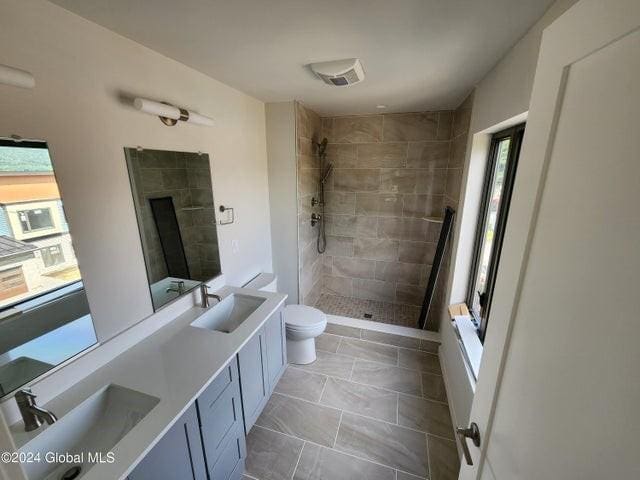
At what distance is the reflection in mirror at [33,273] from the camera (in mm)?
964

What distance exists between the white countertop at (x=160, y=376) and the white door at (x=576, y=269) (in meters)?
1.19

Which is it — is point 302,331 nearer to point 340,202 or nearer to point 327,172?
point 340,202

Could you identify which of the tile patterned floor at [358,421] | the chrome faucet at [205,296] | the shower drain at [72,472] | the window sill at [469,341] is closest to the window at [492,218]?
the window sill at [469,341]

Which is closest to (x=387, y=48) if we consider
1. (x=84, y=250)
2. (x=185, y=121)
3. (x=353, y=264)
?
(x=185, y=121)

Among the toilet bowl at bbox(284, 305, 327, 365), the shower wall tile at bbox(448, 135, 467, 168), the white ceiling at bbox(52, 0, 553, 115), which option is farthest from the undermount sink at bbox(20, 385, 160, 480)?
the shower wall tile at bbox(448, 135, 467, 168)

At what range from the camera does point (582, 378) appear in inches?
19.6

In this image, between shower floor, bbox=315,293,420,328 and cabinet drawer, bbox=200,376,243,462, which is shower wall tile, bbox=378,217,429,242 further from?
cabinet drawer, bbox=200,376,243,462

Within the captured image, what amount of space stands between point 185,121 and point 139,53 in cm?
36

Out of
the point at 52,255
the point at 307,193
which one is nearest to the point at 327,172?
the point at 307,193

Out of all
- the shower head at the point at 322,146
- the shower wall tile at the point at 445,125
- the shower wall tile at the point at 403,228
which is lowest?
the shower wall tile at the point at 403,228

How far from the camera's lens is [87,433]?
3.71ft

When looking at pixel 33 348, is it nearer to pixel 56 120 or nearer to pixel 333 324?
pixel 56 120

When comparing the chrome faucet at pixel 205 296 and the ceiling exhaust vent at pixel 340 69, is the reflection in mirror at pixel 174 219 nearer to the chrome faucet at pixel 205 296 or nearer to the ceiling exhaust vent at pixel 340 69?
the chrome faucet at pixel 205 296

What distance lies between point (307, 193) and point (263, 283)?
1150 mm
